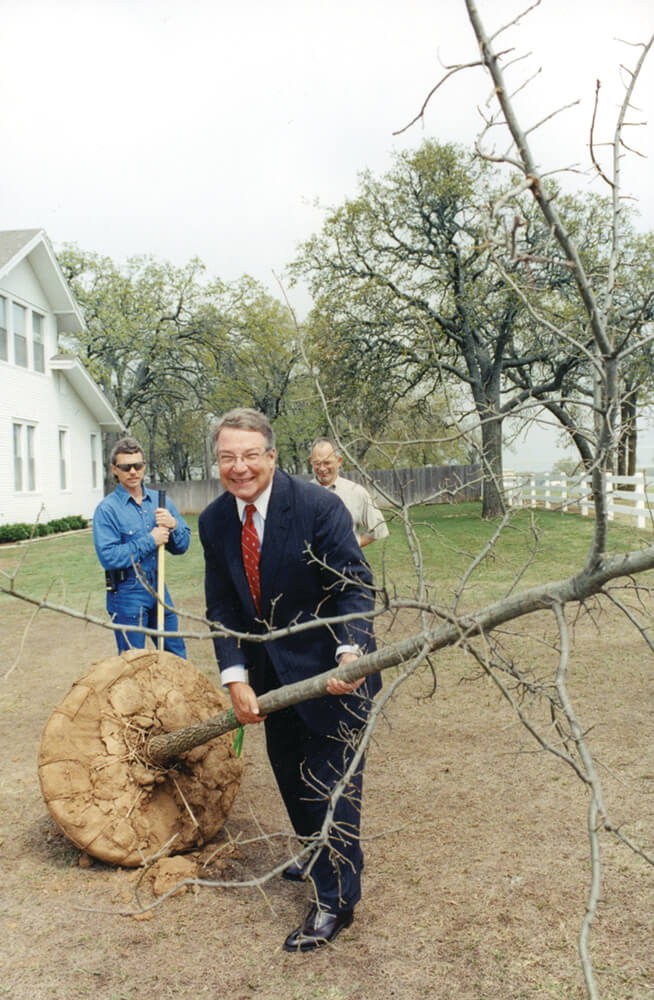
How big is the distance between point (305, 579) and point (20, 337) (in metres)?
22.6

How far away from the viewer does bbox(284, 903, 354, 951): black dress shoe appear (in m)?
3.29

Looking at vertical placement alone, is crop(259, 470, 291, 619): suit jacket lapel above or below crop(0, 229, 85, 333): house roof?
below

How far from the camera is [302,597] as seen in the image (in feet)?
11.7

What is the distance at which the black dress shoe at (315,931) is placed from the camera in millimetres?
3289

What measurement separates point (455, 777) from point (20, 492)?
20610mm

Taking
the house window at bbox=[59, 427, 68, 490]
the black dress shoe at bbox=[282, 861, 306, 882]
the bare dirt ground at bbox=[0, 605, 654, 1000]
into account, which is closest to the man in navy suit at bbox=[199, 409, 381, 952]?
the bare dirt ground at bbox=[0, 605, 654, 1000]

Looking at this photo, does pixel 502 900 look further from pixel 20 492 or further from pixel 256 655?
pixel 20 492

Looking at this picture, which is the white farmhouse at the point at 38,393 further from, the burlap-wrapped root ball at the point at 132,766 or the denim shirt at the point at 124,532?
the burlap-wrapped root ball at the point at 132,766

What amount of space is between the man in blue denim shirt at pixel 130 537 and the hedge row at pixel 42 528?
12500mm

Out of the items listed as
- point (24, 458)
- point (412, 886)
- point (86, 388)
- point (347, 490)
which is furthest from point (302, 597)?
point (86, 388)

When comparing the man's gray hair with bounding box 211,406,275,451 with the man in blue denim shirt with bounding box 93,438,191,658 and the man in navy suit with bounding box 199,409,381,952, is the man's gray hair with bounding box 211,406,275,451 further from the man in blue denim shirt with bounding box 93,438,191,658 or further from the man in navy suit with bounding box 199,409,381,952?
the man in blue denim shirt with bounding box 93,438,191,658

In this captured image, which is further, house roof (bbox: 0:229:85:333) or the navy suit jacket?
house roof (bbox: 0:229:85:333)

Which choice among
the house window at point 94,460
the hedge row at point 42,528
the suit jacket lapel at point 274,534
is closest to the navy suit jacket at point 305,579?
the suit jacket lapel at point 274,534

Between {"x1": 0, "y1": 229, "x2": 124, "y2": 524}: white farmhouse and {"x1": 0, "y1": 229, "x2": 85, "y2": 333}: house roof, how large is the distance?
29 millimetres
